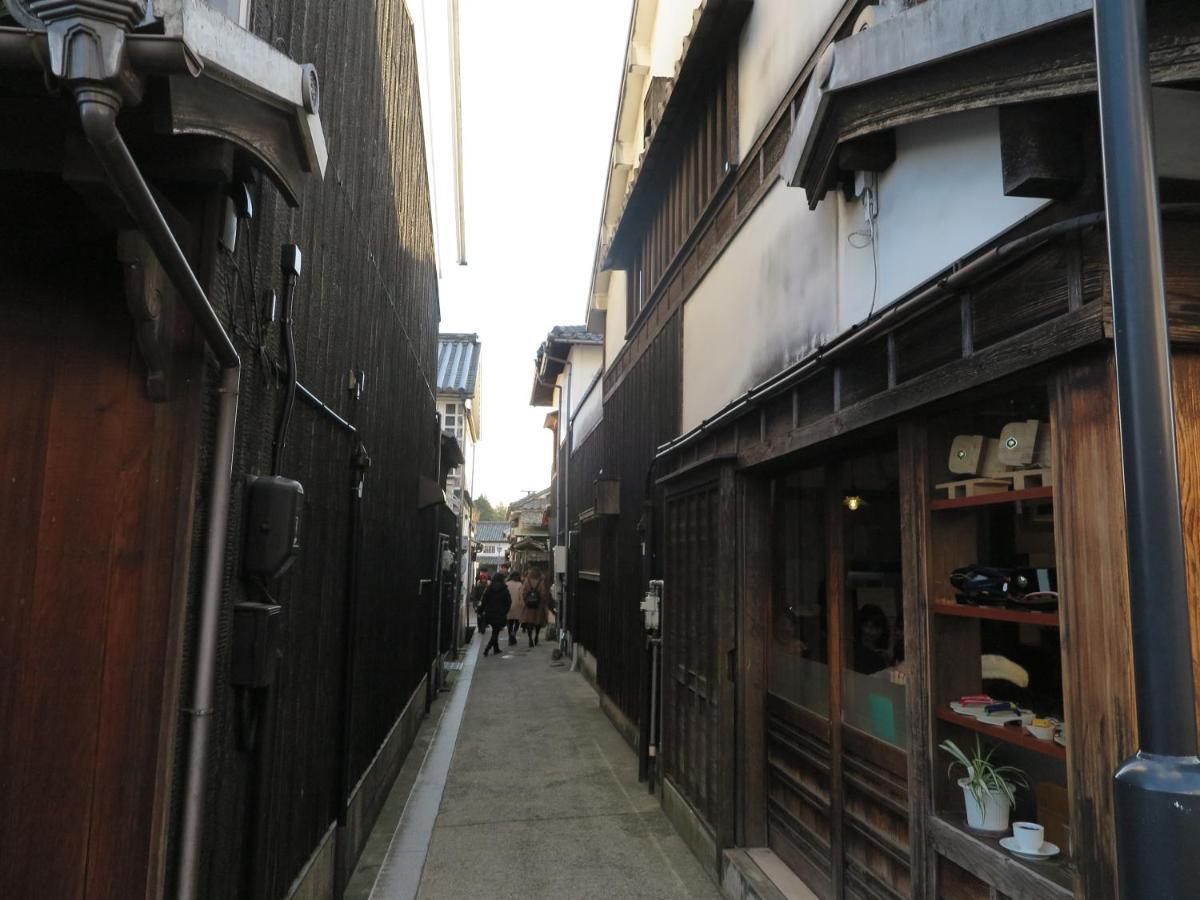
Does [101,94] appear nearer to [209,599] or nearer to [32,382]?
[32,382]

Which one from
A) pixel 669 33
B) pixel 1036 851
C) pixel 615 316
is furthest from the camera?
pixel 615 316

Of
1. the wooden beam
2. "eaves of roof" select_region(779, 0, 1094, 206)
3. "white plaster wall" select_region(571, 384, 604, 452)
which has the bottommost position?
the wooden beam

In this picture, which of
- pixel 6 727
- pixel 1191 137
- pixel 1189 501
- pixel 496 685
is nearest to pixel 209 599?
pixel 6 727

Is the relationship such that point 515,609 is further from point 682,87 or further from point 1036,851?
point 1036,851

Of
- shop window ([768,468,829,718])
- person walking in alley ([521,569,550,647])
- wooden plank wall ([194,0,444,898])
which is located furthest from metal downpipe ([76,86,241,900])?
person walking in alley ([521,569,550,647])

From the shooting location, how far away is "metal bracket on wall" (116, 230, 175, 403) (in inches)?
98.8

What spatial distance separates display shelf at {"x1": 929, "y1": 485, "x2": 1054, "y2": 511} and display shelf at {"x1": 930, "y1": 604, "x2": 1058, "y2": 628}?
41cm

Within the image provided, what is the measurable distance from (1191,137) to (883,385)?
1.60 m

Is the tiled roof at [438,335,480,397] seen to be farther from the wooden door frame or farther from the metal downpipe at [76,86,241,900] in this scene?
the metal downpipe at [76,86,241,900]

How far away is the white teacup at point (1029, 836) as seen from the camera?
2857 millimetres

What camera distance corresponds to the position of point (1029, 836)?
9.43ft

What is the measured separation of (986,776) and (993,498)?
1.11m

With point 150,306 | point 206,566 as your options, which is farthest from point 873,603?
point 150,306

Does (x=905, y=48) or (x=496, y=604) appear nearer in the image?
→ (x=905, y=48)
